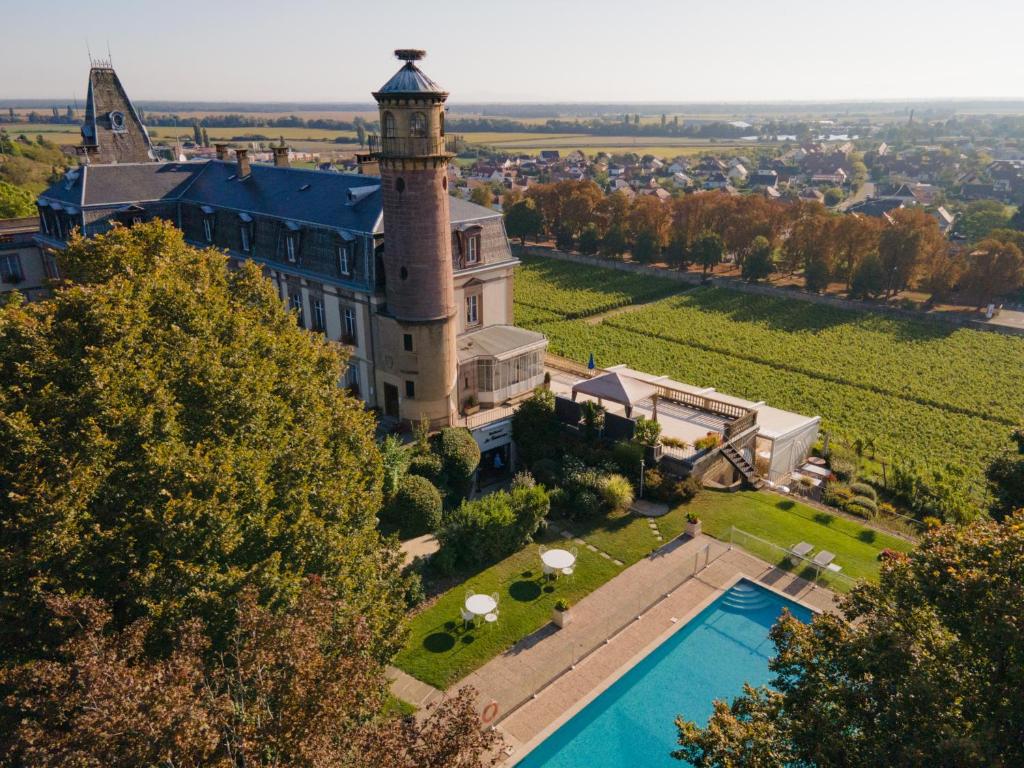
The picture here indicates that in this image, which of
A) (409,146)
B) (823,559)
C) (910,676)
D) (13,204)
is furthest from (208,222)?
(910,676)

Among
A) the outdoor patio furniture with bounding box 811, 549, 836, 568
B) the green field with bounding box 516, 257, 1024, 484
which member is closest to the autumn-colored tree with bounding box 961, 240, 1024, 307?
the green field with bounding box 516, 257, 1024, 484

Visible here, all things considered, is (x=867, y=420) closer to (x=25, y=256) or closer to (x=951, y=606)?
(x=951, y=606)

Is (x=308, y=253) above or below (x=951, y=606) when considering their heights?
above

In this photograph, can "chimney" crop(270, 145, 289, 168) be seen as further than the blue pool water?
Yes

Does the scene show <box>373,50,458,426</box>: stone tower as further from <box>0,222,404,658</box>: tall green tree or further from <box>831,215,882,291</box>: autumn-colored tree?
<box>831,215,882,291</box>: autumn-colored tree

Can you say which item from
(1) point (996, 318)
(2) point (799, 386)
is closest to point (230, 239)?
(2) point (799, 386)

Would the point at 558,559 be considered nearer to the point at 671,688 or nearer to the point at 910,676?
the point at 671,688

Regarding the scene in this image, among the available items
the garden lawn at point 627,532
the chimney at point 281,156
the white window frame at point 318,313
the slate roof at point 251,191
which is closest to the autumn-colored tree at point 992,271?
the slate roof at point 251,191
